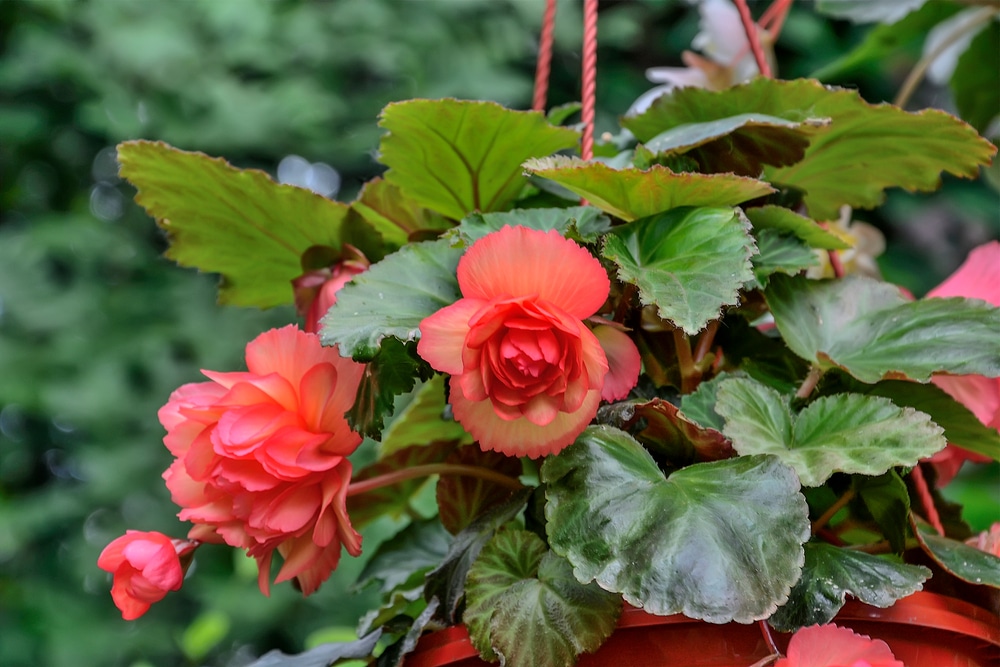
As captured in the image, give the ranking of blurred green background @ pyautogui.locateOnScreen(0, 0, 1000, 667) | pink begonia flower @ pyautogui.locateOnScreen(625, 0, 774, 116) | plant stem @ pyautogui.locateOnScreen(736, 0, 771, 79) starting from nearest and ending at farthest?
plant stem @ pyautogui.locateOnScreen(736, 0, 771, 79) < pink begonia flower @ pyautogui.locateOnScreen(625, 0, 774, 116) < blurred green background @ pyautogui.locateOnScreen(0, 0, 1000, 667)

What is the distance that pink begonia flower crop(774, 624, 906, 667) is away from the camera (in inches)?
14.7

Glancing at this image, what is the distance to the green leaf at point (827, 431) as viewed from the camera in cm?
42

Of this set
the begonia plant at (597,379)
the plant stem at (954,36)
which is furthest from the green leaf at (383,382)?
the plant stem at (954,36)

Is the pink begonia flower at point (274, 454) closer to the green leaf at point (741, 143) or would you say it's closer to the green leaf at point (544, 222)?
the green leaf at point (544, 222)

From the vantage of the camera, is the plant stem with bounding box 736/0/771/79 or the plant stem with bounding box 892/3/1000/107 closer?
the plant stem with bounding box 736/0/771/79

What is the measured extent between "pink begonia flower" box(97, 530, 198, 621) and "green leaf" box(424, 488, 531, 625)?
0.14 meters

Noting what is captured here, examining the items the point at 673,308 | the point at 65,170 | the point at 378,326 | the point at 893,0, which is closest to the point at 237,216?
the point at 378,326

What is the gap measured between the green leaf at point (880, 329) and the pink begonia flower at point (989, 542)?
13 cm

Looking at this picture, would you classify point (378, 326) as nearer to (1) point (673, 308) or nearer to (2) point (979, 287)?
(1) point (673, 308)

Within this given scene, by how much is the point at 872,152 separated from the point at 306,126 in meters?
1.54

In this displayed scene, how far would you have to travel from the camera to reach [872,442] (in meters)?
0.44

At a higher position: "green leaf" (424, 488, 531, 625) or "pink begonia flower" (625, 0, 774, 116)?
"pink begonia flower" (625, 0, 774, 116)

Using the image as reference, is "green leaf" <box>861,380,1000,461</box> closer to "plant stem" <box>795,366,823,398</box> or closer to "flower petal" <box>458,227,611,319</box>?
"plant stem" <box>795,366,823,398</box>

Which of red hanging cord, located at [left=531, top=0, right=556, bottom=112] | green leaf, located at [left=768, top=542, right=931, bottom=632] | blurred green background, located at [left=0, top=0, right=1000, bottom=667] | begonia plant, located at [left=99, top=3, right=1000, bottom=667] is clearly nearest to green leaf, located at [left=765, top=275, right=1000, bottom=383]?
begonia plant, located at [left=99, top=3, right=1000, bottom=667]
